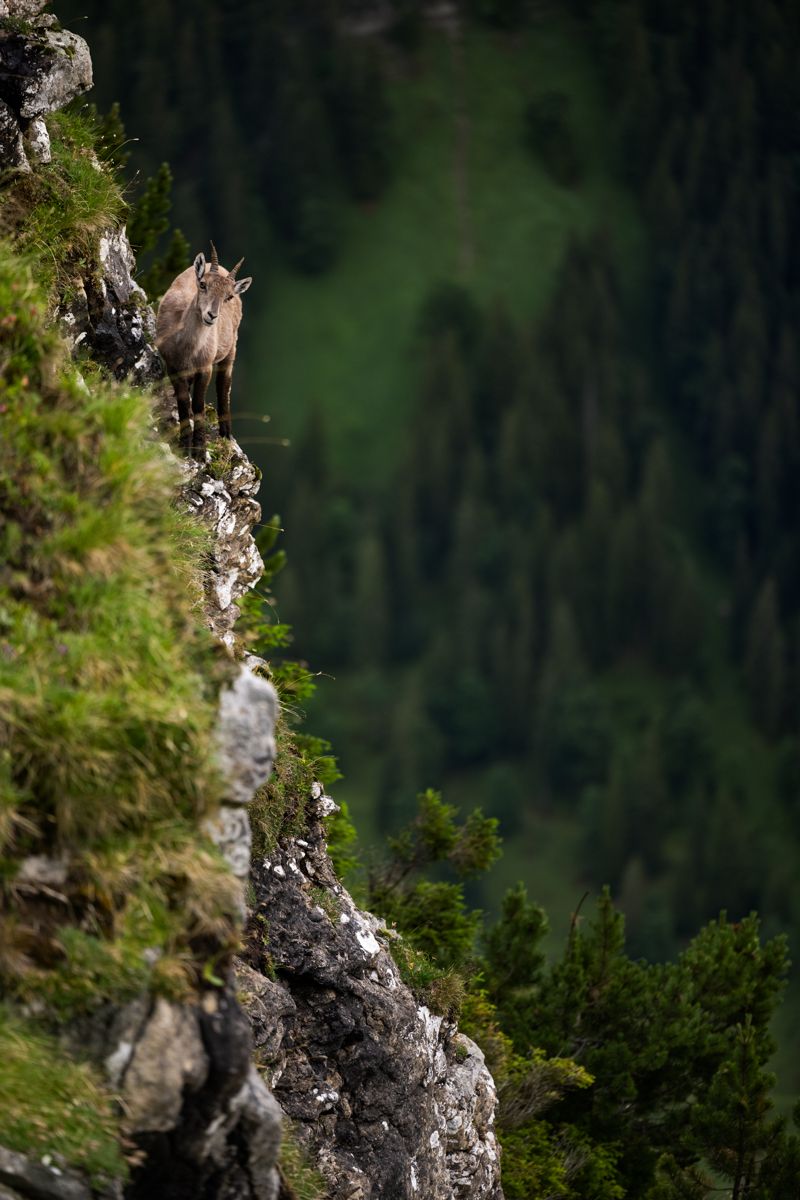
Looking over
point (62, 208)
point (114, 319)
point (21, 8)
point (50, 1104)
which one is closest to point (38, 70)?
point (21, 8)

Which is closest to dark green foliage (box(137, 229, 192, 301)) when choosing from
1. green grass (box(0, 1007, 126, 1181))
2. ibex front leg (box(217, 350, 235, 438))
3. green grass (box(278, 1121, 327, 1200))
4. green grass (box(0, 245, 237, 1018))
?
ibex front leg (box(217, 350, 235, 438))

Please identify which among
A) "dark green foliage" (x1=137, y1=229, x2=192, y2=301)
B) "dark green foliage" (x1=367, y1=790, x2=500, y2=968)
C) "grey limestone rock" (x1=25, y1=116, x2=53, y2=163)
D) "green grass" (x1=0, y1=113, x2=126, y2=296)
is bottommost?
"dark green foliage" (x1=367, y1=790, x2=500, y2=968)

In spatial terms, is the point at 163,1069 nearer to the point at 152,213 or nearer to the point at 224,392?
the point at 224,392

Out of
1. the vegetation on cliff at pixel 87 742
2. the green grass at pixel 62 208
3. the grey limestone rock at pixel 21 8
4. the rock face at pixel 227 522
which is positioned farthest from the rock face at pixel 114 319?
the vegetation on cliff at pixel 87 742

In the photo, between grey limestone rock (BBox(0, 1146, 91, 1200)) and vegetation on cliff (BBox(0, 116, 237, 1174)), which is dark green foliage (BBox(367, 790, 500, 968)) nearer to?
vegetation on cliff (BBox(0, 116, 237, 1174))

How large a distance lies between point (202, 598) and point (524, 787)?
6326 inches

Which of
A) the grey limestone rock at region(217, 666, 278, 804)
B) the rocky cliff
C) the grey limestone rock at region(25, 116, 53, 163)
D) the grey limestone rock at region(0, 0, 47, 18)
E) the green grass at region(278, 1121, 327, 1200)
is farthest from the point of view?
the grey limestone rock at region(0, 0, 47, 18)

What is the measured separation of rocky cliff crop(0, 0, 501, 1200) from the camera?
547 inches

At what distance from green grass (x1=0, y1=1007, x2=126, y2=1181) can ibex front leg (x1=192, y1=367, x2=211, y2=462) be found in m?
9.75

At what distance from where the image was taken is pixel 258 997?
707 inches

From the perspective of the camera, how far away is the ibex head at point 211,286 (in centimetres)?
2000

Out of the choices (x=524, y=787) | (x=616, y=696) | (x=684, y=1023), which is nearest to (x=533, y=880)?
(x=524, y=787)

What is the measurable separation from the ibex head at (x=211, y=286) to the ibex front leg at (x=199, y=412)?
2.90 feet

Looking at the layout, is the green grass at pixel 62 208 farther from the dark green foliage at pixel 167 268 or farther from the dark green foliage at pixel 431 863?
the dark green foliage at pixel 431 863
